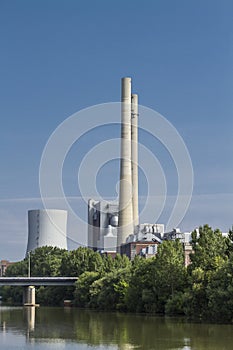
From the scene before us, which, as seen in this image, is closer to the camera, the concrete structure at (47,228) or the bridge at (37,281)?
the bridge at (37,281)

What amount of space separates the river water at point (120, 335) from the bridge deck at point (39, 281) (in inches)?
1546

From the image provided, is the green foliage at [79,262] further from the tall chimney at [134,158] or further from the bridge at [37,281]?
the tall chimney at [134,158]

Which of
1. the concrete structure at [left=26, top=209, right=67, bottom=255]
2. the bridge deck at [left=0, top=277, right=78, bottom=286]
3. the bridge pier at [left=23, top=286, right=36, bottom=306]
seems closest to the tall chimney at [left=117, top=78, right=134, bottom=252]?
the concrete structure at [left=26, top=209, right=67, bottom=255]

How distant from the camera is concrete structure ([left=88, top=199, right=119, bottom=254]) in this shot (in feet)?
464

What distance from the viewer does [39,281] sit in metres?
99.0

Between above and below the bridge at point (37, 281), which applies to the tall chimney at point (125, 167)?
above

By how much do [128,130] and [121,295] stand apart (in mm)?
45734

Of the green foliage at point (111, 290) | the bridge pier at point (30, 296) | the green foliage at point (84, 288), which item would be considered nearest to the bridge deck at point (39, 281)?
the bridge pier at point (30, 296)

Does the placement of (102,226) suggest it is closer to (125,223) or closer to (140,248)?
(140,248)

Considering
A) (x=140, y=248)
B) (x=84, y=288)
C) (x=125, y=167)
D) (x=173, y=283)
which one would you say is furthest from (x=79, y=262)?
(x=173, y=283)

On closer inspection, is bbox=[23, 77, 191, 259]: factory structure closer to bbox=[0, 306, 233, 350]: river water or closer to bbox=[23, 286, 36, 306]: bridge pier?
bbox=[23, 286, 36, 306]: bridge pier

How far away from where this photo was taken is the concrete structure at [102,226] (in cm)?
14138

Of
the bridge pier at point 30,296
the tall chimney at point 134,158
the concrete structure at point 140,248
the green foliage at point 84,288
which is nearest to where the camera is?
the green foliage at point 84,288

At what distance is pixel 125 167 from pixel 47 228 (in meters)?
29.7
